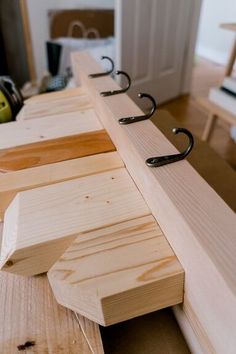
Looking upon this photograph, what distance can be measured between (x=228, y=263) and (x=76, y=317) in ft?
0.74

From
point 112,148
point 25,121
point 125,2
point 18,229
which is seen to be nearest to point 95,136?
point 112,148

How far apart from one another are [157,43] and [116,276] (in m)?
2.17

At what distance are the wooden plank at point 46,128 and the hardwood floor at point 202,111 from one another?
1198 mm

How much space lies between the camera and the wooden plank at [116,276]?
1.14 feet

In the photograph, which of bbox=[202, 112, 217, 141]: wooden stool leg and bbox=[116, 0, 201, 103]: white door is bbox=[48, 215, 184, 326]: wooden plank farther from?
bbox=[116, 0, 201, 103]: white door

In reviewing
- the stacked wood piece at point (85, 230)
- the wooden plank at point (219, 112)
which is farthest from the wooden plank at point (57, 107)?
the wooden plank at point (219, 112)

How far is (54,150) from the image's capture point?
605 millimetres

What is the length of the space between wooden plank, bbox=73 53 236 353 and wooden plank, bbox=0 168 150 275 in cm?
4

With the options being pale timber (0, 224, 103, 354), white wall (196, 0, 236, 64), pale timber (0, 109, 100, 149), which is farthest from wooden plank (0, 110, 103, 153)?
white wall (196, 0, 236, 64)

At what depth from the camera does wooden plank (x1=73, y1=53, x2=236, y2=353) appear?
0.29 metres

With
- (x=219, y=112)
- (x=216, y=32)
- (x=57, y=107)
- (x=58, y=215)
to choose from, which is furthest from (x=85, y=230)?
(x=216, y=32)

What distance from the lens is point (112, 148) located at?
61 cm

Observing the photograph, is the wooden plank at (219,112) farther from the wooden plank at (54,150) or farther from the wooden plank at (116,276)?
the wooden plank at (116,276)

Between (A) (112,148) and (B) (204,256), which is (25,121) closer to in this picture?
(A) (112,148)
